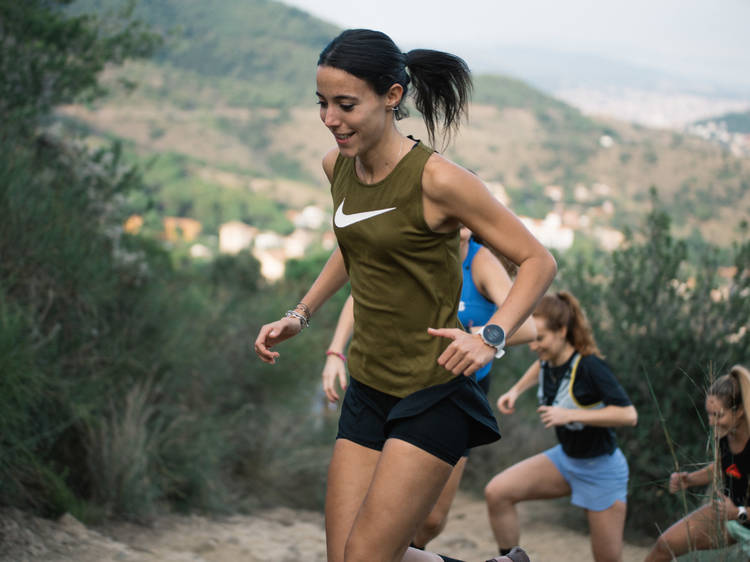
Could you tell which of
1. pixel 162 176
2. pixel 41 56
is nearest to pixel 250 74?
pixel 162 176

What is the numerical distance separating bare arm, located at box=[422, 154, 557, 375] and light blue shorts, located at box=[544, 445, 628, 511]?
2.19 metres

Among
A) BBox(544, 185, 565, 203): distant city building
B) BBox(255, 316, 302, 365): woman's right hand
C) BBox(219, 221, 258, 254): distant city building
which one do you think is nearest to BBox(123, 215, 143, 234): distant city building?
BBox(255, 316, 302, 365): woman's right hand

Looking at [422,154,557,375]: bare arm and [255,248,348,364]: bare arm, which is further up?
[422,154,557,375]: bare arm

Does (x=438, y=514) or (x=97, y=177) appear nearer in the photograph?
(x=438, y=514)

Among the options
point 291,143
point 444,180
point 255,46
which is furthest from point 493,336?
point 255,46

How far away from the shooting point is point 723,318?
6.94 meters

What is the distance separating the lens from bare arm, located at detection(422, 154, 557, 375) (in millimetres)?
2297

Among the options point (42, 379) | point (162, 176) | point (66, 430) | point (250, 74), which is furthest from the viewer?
point (250, 74)

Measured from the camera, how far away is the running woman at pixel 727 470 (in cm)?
343

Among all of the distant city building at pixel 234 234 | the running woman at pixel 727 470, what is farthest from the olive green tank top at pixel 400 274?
the distant city building at pixel 234 234

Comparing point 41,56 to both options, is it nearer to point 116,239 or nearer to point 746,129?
point 116,239

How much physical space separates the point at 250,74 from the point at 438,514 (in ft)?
266

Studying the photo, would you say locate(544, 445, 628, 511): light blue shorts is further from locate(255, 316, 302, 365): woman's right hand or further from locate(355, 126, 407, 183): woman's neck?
locate(355, 126, 407, 183): woman's neck

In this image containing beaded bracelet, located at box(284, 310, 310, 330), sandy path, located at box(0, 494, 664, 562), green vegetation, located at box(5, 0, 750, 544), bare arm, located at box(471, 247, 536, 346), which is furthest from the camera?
green vegetation, located at box(5, 0, 750, 544)
